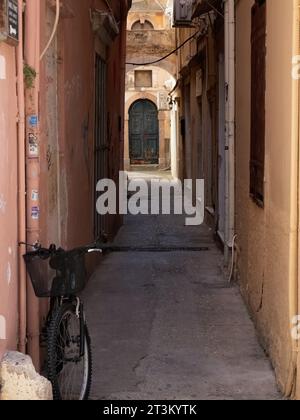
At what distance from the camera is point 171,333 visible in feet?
23.0

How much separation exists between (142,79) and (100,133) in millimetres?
26644

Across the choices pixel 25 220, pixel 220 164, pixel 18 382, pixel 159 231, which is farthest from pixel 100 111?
pixel 18 382

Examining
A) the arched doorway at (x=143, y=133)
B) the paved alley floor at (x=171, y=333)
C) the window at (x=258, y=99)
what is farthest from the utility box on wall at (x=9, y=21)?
the arched doorway at (x=143, y=133)

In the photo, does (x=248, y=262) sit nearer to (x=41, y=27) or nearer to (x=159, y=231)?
(x=41, y=27)

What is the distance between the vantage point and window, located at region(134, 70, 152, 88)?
37.5 m

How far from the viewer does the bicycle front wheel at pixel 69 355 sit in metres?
4.76

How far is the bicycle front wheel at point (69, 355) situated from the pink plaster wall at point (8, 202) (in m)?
0.28

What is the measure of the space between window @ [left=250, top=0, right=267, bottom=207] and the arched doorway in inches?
1224

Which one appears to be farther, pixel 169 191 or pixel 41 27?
pixel 169 191

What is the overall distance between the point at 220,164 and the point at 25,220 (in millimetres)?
7109

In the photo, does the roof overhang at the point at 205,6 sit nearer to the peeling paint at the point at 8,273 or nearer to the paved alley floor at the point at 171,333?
the paved alley floor at the point at 171,333

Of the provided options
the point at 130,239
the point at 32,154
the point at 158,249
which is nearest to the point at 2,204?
the point at 32,154

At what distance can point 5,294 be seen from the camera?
→ 467 cm

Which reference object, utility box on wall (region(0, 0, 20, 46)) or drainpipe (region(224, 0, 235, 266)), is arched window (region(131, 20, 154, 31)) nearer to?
drainpipe (region(224, 0, 235, 266))
